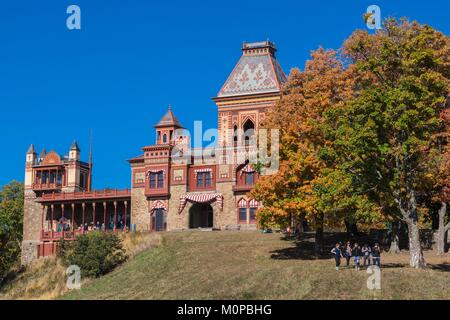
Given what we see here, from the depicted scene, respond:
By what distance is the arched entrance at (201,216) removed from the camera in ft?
240

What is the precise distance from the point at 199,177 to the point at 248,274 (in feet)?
97.1

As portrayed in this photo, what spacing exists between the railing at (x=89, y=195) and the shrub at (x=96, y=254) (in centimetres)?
1521

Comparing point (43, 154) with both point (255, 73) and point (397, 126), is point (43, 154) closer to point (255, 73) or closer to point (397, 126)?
point (255, 73)

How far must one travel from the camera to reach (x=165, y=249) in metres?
60.2

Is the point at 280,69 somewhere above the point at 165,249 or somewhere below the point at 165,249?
above

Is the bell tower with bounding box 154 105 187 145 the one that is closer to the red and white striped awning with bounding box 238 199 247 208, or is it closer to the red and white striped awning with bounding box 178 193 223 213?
the red and white striped awning with bounding box 178 193 223 213

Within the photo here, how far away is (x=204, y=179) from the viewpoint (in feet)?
239

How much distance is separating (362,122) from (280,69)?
3327 centimetres

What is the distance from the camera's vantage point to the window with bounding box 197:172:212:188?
72812 mm

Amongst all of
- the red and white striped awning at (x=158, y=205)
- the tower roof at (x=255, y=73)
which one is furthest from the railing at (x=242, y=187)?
the tower roof at (x=255, y=73)

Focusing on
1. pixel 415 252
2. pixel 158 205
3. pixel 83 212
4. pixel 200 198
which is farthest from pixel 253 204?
pixel 415 252
